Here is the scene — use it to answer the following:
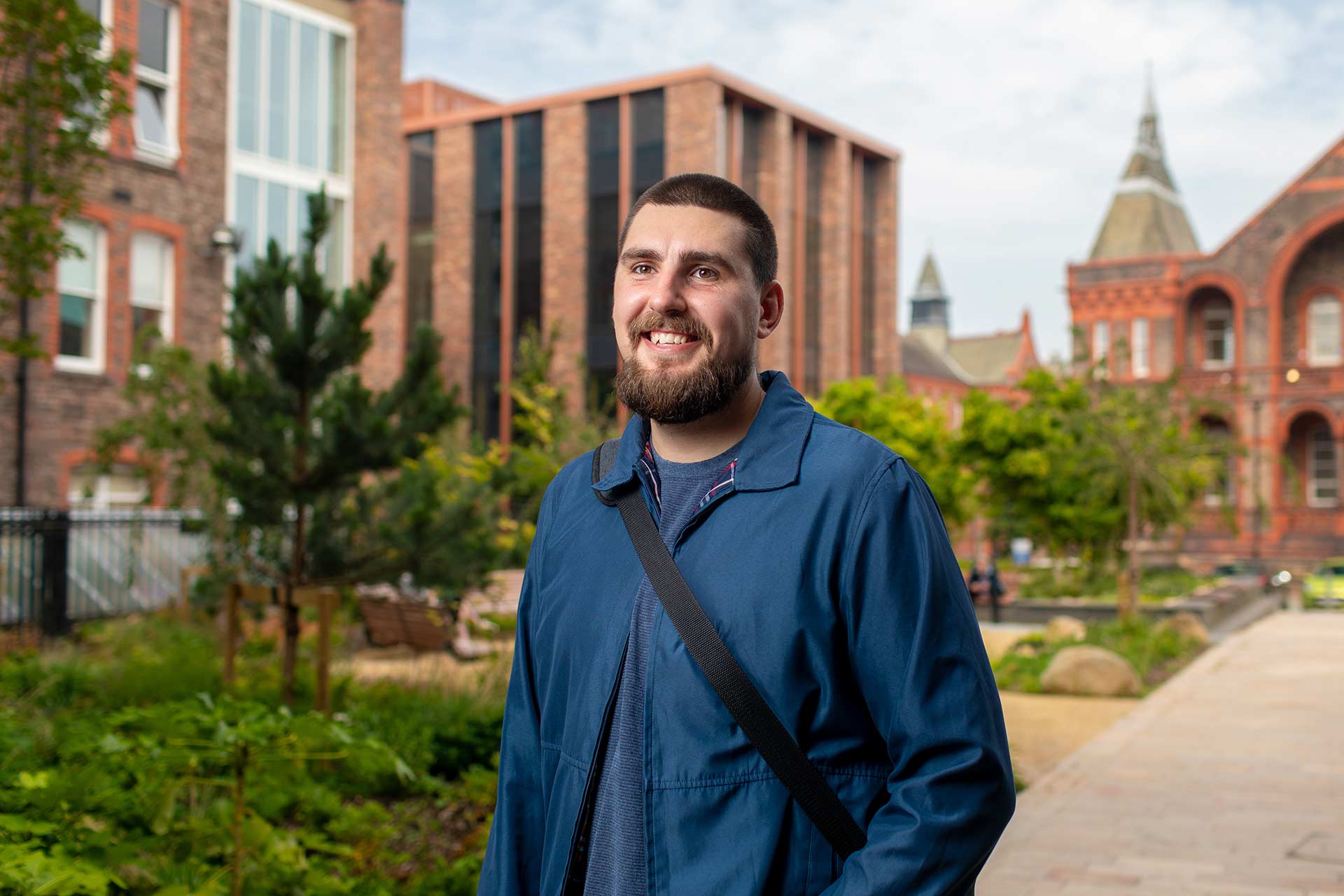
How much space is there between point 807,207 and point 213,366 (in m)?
34.5

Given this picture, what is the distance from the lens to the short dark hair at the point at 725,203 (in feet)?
7.21

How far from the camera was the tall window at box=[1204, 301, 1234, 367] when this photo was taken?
48969 millimetres

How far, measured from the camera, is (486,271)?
41062 mm

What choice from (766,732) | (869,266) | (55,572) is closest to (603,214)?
(869,266)

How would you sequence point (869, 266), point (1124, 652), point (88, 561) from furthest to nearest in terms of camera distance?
point (869, 266)
point (1124, 652)
point (88, 561)

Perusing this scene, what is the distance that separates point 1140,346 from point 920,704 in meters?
50.6

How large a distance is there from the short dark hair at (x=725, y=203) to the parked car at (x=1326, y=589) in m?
33.2

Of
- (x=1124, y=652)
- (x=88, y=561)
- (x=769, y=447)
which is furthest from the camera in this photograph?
(x=1124, y=652)

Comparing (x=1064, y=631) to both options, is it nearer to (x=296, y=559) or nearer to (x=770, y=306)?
(x=296, y=559)

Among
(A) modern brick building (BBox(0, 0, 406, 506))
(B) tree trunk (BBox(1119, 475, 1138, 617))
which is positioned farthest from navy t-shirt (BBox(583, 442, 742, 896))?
(B) tree trunk (BBox(1119, 475, 1138, 617))

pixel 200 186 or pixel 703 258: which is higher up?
pixel 200 186

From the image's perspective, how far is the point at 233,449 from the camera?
28.6 feet

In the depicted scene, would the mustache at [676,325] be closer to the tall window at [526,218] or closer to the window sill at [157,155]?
the window sill at [157,155]

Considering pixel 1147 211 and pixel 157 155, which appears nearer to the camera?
pixel 157 155
